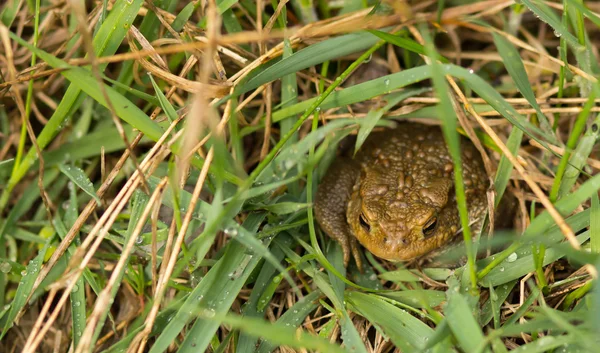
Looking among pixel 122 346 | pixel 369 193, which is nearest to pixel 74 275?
pixel 122 346

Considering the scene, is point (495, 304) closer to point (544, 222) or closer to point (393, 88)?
point (544, 222)

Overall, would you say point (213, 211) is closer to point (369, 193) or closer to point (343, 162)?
point (369, 193)

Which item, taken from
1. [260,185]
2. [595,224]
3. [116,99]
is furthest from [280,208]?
[595,224]

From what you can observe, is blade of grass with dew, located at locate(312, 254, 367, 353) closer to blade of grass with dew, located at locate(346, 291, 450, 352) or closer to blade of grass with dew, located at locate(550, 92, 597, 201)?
blade of grass with dew, located at locate(346, 291, 450, 352)

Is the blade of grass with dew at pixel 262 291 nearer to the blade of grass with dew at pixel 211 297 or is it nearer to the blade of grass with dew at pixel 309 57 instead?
the blade of grass with dew at pixel 211 297

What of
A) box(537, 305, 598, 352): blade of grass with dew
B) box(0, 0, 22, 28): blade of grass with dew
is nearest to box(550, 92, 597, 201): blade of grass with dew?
box(537, 305, 598, 352): blade of grass with dew

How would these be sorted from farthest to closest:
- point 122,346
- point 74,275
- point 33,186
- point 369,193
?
point 33,186
point 369,193
point 122,346
point 74,275
